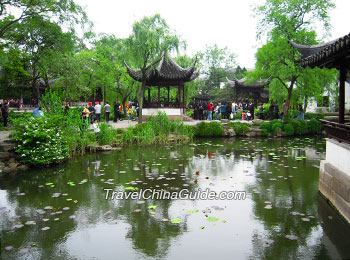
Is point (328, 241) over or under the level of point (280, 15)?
under

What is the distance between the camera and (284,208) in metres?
5.23

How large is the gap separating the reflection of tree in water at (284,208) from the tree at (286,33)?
31.4ft

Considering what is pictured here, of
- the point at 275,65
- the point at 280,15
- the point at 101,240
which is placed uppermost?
the point at 280,15

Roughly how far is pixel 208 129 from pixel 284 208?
11.7 metres

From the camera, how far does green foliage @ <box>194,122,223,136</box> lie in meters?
16.8

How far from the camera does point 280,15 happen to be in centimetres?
1698

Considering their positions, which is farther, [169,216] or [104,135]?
[104,135]

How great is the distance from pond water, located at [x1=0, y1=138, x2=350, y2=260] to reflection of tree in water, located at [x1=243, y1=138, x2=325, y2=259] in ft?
0.04

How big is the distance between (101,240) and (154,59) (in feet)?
48.2

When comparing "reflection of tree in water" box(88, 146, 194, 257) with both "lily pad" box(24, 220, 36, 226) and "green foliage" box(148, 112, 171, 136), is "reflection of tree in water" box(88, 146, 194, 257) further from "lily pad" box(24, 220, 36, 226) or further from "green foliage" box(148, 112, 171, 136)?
"green foliage" box(148, 112, 171, 136)

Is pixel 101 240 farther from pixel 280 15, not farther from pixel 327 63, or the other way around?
pixel 280 15

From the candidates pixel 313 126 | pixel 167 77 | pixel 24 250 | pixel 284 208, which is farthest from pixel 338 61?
pixel 167 77

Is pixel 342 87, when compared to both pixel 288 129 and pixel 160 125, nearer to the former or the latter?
pixel 160 125

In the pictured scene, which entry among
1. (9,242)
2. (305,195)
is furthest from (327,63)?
(9,242)
